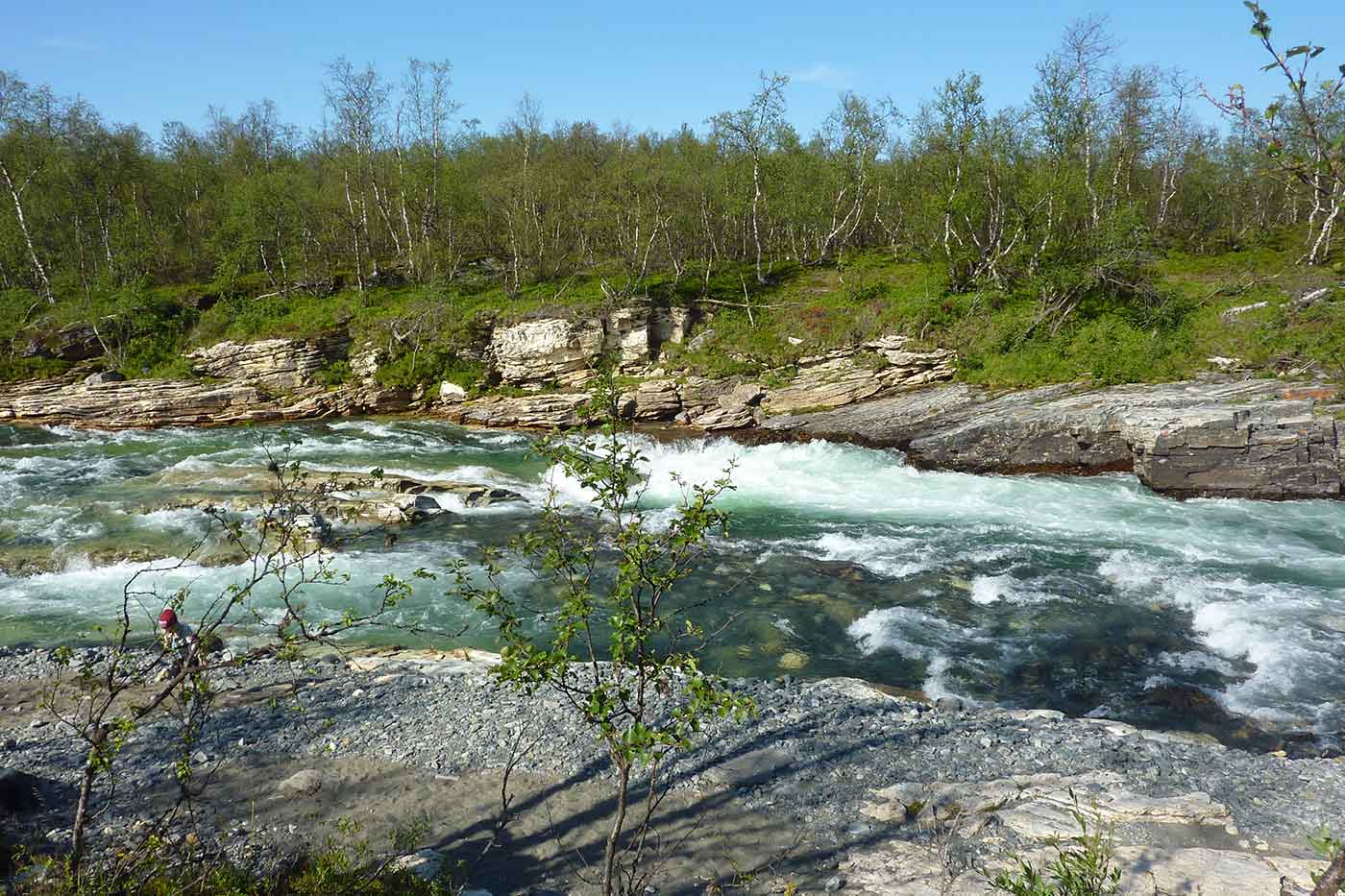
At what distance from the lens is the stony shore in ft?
25.1

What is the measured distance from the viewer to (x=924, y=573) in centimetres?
1733

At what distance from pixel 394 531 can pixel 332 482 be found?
4.52 metres

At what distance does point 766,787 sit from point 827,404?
24.4 m

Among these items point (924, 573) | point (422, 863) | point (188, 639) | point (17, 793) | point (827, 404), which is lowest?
point (924, 573)

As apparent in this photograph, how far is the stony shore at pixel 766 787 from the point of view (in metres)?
7.66

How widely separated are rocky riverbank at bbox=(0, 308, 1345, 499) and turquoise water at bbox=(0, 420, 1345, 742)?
4.11ft

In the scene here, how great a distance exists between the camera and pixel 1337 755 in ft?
32.5

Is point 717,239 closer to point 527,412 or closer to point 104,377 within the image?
point 527,412

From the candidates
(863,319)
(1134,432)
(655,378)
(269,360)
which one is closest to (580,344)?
(655,378)

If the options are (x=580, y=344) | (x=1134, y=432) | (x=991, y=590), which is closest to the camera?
(x=991, y=590)

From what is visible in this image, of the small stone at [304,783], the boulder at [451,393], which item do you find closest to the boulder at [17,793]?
the small stone at [304,783]

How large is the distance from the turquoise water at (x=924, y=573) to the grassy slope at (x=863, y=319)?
7.93m

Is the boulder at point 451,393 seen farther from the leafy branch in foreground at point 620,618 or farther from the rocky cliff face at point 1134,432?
the leafy branch in foreground at point 620,618

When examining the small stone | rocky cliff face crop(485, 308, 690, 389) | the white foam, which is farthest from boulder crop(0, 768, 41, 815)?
rocky cliff face crop(485, 308, 690, 389)
